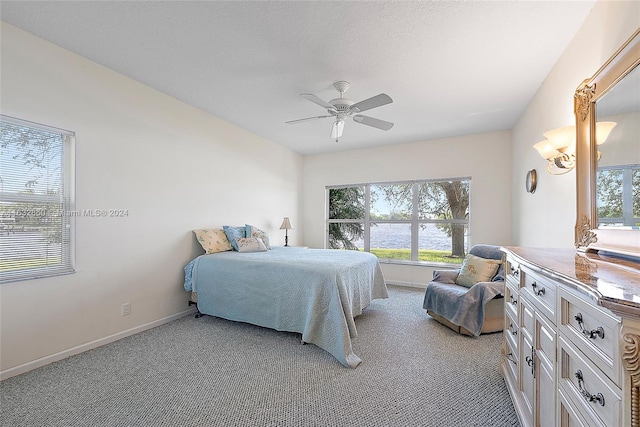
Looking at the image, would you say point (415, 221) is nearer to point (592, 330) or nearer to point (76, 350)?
point (592, 330)

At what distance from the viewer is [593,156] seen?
1.61 metres

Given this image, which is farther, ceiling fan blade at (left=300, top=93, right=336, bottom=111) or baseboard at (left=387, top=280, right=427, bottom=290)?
baseboard at (left=387, top=280, right=427, bottom=290)

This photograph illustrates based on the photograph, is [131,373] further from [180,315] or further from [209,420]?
[180,315]

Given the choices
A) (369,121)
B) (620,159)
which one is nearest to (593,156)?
(620,159)

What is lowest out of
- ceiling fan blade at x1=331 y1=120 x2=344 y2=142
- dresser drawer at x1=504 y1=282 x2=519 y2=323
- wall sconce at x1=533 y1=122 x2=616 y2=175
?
dresser drawer at x1=504 y1=282 x2=519 y2=323

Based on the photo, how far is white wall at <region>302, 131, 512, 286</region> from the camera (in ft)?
14.2

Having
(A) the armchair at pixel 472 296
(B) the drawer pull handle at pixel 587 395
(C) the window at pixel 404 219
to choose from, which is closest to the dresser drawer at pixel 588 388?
(B) the drawer pull handle at pixel 587 395

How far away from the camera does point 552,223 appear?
250 centimetres

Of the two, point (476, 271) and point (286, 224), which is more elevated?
point (286, 224)

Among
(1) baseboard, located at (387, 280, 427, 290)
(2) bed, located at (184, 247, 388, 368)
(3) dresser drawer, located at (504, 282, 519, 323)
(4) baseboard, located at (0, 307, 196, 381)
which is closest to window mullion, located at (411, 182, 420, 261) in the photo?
(1) baseboard, located at (387, 280, 427, 290)

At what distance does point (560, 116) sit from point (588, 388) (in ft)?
7.52

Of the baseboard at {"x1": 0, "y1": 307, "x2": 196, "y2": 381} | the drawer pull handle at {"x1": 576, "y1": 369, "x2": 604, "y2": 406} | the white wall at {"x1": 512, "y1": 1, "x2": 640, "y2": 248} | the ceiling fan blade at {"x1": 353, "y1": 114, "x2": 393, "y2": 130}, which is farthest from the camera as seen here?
the ceiling fan blade at {"x1": 353, "y1": 114, "x2": 393, "y2": 130}

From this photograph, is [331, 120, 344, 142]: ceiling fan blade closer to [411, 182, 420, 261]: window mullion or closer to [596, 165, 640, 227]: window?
[596, 165, 640, 227]: window

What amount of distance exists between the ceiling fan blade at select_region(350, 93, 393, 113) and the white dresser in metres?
1.63
